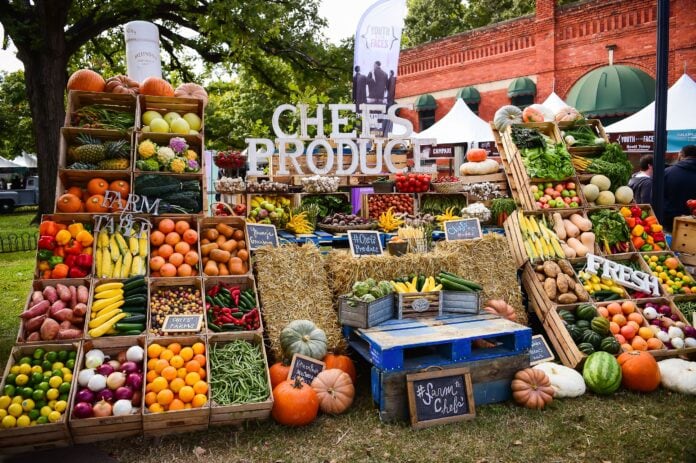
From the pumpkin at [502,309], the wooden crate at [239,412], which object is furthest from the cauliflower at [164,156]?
the pumpkin at [502,309]

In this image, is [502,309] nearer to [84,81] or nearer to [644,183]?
[644,183]

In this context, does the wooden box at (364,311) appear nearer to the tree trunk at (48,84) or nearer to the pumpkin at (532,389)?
the pumpkin at (532,389)

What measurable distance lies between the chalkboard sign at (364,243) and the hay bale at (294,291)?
→ 0.44 metres

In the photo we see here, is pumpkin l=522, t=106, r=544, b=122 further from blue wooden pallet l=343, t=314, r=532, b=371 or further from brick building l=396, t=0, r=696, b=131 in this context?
brick building l=396, t=0, r=696, b=131

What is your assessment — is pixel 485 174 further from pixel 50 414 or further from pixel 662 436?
pixel 50 414

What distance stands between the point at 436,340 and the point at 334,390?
3.08 feet

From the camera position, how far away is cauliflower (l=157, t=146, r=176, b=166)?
18.5 ft

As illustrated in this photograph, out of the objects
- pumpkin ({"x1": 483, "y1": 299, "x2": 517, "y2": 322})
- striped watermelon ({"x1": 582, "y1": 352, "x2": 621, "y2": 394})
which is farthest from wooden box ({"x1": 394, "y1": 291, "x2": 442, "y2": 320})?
striped watermelon ({"x1": 582, "y1": 352, "x2": 621, "y2": 394})

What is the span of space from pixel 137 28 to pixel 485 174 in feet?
16.8

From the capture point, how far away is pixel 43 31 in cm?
1235

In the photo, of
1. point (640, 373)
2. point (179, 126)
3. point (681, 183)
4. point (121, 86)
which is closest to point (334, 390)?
point (640, 373)

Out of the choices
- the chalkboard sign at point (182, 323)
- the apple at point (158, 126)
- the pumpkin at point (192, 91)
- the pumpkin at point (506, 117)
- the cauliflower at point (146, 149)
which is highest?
the pumpkin at point (192, 91)

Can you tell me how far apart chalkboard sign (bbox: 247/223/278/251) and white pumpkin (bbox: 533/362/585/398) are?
2.85 metres

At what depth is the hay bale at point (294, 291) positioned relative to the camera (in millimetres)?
5051
